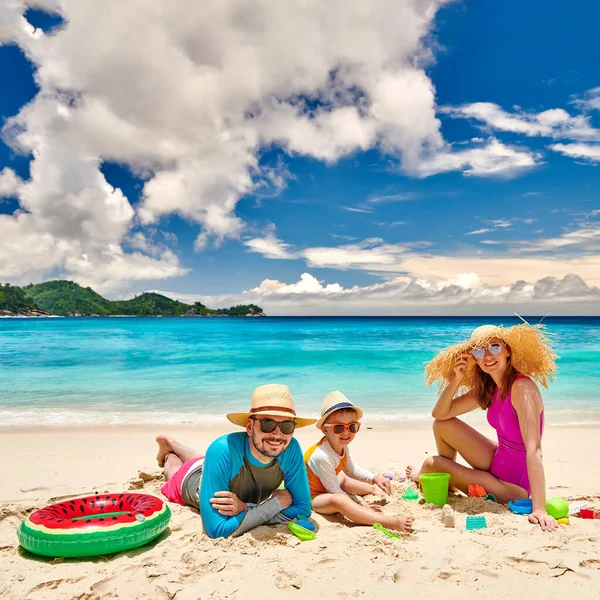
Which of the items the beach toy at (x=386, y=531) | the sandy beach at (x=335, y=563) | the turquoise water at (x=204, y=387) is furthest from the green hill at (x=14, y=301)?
the beach toy at (x=386, y=531)

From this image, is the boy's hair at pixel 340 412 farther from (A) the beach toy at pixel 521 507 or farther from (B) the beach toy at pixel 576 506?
(B) the beach toy at pixel 576 506

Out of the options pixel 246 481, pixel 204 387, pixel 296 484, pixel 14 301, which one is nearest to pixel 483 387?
pixel 296 484

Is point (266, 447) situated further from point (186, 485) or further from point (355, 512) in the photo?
point (186, 485)

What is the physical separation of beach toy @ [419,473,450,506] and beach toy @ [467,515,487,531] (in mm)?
584

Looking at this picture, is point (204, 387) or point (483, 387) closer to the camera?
point (483, 387)

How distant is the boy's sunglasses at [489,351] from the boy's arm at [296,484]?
183 cm

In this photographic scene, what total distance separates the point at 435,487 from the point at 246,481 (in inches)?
72.4

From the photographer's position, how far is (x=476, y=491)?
15.5 feet

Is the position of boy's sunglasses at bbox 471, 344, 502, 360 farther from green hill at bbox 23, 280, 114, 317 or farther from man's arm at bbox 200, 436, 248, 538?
green hill at bbox 23, 280, 114, 317

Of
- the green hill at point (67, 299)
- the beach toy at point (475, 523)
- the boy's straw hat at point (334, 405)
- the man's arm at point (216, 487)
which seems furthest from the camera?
the green hill at point (67, 299)

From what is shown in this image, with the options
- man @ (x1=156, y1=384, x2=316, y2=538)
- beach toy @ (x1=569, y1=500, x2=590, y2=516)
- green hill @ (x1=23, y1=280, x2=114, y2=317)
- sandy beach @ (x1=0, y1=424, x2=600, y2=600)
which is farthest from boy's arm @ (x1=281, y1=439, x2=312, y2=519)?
green hill @ (x1=23, y1=280, x2=114, y2=317)

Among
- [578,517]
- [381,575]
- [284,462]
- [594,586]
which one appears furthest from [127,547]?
[578,517]


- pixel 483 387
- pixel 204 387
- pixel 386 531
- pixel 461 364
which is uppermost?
pixel 461 364

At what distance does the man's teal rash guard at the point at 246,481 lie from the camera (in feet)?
12.5
